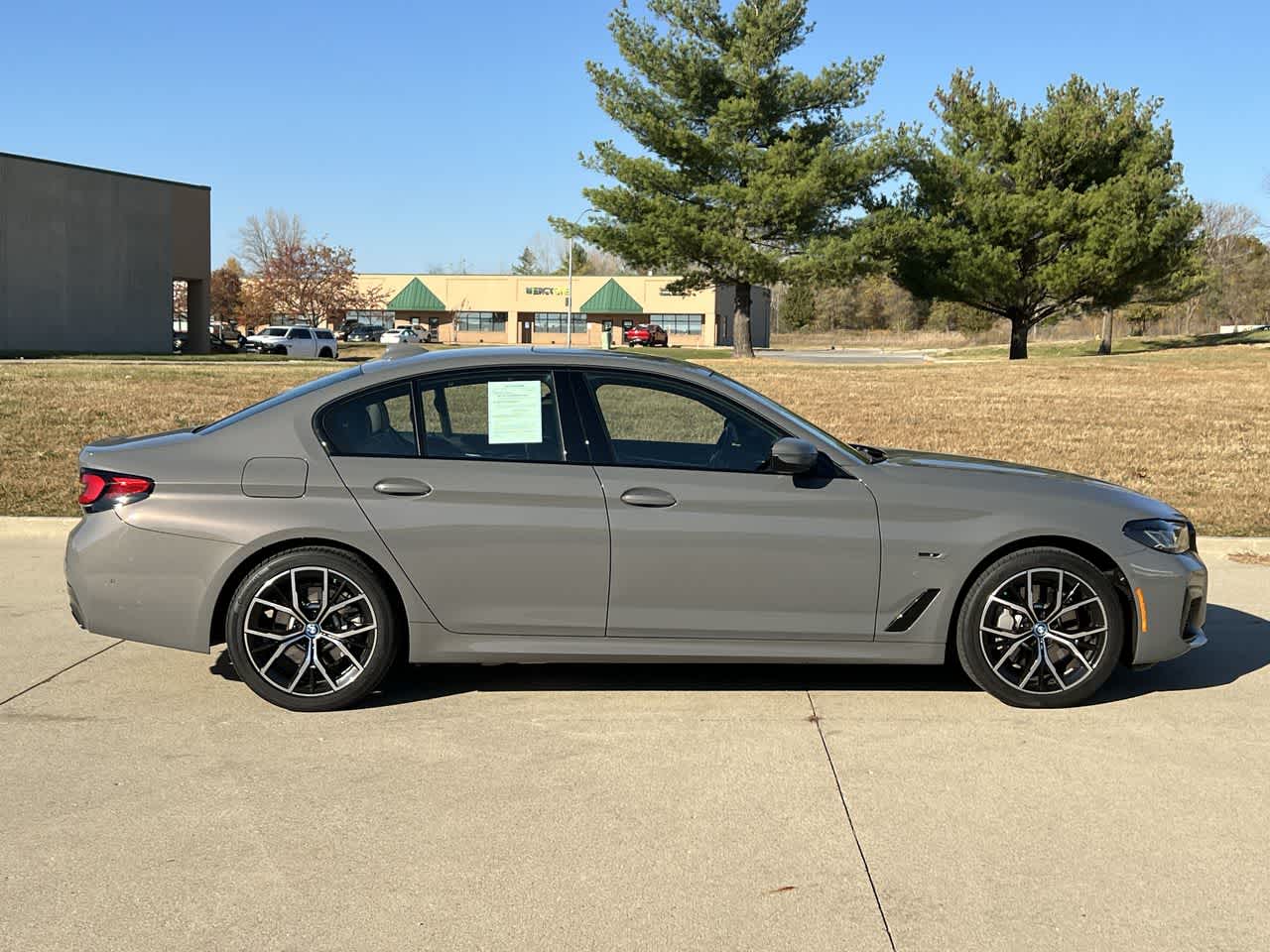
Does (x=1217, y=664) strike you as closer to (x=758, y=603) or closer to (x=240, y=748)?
(x=758, y=603)

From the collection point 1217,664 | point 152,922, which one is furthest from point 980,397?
point 152,922

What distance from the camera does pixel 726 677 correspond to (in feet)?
19.4

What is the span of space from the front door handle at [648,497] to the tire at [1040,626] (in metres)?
1.36

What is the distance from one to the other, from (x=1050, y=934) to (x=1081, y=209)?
39080 millimetres

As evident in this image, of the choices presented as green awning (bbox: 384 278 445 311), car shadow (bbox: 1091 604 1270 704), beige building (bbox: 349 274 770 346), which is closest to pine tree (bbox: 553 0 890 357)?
car shadow (bbox: 1091 604 1270 704)

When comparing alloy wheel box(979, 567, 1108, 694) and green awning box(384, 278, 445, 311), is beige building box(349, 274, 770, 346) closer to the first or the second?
green awning box(384, 278, 445, 311)

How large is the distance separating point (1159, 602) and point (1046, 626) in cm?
50

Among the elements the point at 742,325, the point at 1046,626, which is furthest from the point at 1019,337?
the point at 1046,626

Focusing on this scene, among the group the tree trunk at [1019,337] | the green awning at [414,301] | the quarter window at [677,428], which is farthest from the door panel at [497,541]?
the green awning at [414,301]

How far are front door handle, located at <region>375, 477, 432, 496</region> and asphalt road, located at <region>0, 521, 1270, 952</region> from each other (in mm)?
939

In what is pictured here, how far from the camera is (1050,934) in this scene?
11.0 feet

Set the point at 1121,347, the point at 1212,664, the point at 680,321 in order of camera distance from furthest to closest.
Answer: the point at 680,321 < the point at 1121,347 < the point at 1212,664

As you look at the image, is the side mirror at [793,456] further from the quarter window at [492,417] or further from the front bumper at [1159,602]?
the front bumper at [1159,602]

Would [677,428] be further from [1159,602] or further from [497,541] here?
[1159,602]
